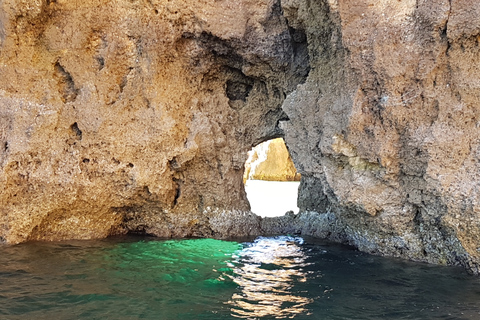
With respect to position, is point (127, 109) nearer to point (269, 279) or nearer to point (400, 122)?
point (269, 279)

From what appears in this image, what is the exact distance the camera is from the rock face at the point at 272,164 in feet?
92.2

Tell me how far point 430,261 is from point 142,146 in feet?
16.3

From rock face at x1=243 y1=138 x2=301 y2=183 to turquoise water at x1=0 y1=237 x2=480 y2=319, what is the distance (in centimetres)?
2107

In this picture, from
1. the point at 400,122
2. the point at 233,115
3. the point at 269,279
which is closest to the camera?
the point at 269,279

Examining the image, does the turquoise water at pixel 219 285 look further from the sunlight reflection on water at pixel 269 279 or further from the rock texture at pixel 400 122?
the rock texture at pixel 400 122

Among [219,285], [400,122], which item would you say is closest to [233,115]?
[400,122]

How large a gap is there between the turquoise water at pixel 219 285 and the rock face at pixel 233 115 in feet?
2.46

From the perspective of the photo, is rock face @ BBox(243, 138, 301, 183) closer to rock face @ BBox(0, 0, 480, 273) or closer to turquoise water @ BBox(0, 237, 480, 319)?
rock face @ BBox(0, 0, 480, 273)

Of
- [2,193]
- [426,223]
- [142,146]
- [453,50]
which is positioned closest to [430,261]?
[426,223]

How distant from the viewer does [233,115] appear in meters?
8.55

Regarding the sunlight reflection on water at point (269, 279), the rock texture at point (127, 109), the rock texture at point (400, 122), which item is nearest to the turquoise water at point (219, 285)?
the sunlight reflection on water at point (269, 279)

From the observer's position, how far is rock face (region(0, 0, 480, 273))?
539 centimetres

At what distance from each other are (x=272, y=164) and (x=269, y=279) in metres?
23.2

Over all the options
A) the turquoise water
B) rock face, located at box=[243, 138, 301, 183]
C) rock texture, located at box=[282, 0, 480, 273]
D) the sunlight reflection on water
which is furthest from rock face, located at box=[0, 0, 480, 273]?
rock face, located at box=[243, 138, 301, 183]
